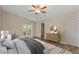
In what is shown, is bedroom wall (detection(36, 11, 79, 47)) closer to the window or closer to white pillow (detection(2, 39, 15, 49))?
the window

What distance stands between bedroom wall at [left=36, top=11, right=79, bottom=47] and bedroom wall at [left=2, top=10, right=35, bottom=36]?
30 centimetres

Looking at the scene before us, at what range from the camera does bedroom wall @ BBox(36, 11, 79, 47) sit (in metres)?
2.11

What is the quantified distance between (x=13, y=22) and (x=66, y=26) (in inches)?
40.7

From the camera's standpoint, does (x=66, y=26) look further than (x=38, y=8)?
Yes

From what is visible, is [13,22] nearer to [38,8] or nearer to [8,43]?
[8,43]

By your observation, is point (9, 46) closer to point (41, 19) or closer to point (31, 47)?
point (31, 47)

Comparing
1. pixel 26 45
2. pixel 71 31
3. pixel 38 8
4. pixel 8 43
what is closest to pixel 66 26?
pixel 71 31

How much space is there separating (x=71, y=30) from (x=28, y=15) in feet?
2.92

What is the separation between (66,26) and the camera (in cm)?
224

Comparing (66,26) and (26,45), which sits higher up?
(66,26)
